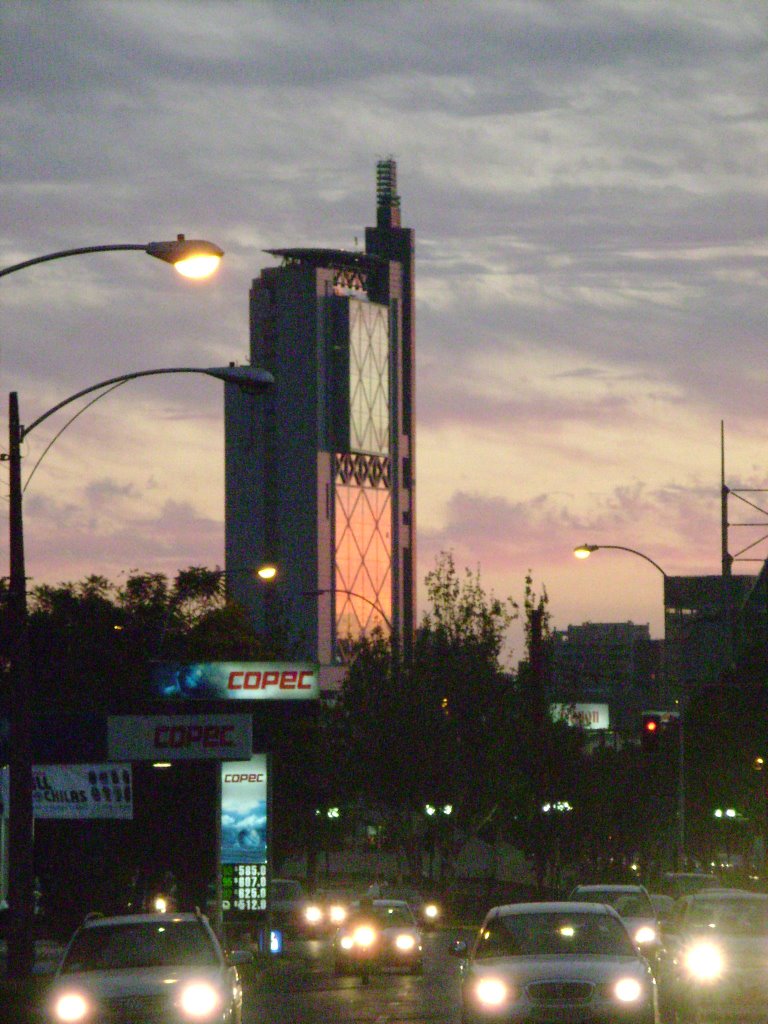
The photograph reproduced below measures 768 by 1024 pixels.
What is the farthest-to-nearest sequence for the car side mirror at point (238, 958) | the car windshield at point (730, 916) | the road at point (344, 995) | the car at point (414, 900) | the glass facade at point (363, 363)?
the glass facade at point (363, 363)
the car at point (414, 900)
the road at point (344, 995)
the car windshield at point (730, 916)
the car side mirror at point (238, 958)

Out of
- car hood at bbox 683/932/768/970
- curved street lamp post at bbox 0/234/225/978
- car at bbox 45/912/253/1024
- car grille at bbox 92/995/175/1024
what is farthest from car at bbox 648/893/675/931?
car grille at bbox 92/995/175/1024

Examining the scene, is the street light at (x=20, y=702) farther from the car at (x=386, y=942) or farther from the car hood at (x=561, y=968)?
the car at (x=386, y=942)

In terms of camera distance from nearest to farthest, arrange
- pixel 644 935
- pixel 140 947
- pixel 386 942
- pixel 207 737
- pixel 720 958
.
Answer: pixel 140 947 < pixel 720 958 < pixel 644 935 < pixel 207 737 < pixel 386 942

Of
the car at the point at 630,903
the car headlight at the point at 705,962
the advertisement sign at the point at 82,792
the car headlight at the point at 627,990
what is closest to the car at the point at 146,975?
the car headlight at the point at 627,990

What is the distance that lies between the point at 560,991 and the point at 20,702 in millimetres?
→ 8900

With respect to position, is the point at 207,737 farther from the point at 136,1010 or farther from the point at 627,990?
the point at 627,990

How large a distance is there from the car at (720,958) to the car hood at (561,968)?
201 inches

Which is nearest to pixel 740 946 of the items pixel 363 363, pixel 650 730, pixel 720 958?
pixel 720 958

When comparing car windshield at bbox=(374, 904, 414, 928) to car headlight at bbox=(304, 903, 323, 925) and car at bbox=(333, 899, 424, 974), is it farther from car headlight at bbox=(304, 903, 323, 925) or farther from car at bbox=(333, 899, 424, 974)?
car headlight at bbox=(304, 903, 323, 925)

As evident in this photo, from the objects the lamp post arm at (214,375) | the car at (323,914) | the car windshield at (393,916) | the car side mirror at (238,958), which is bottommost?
the car at (323,914)

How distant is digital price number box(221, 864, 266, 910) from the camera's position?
36625 mm

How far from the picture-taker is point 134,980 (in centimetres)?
1670

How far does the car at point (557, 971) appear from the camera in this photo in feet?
53.3

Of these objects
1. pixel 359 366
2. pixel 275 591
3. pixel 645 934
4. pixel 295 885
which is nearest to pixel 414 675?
pixel 295 885
